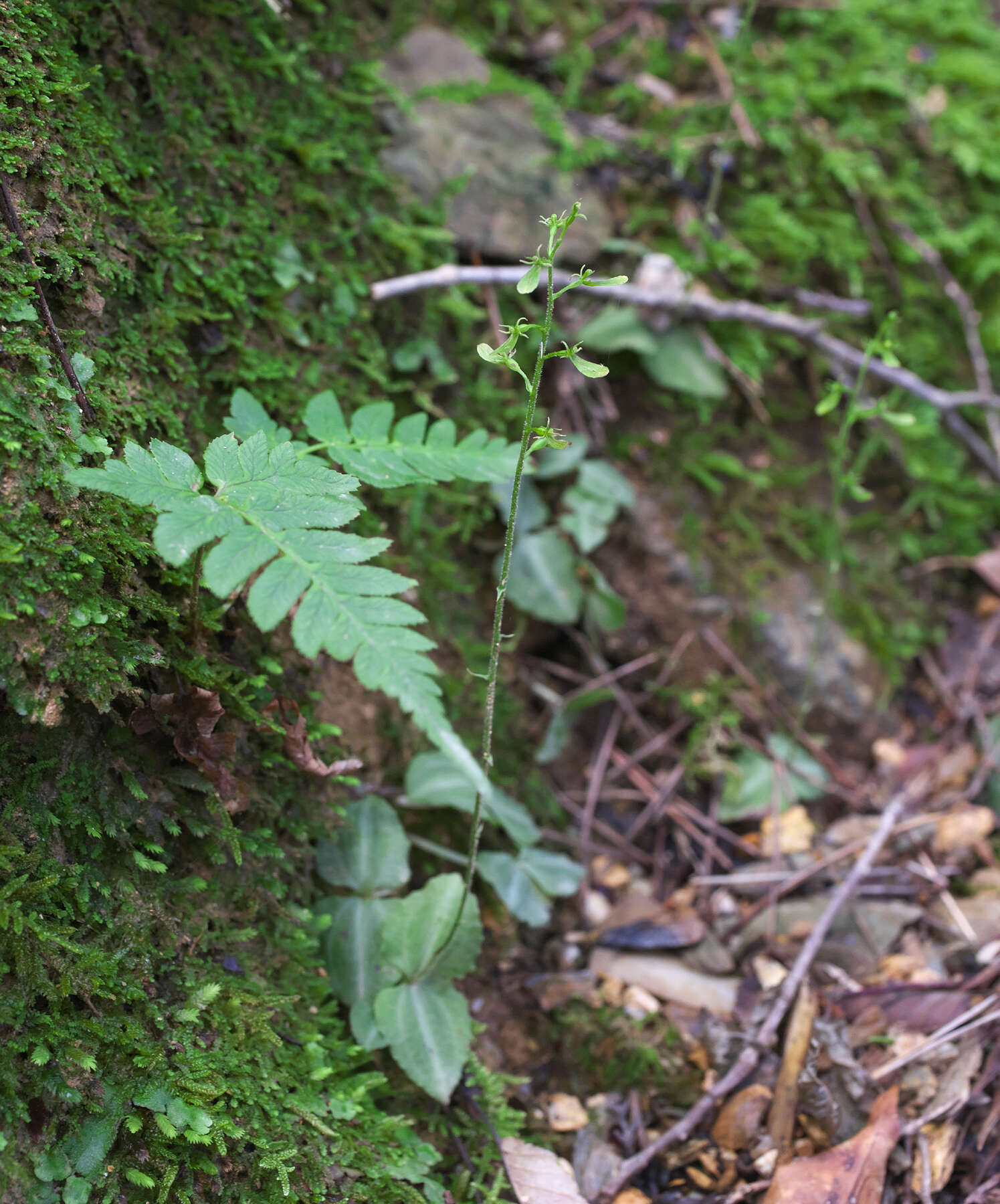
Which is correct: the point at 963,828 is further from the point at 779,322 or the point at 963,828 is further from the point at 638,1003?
the point at 779,322

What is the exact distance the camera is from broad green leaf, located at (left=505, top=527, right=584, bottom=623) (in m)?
3.05

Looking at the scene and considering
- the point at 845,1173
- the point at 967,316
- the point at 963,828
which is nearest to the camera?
the point at 845,1173

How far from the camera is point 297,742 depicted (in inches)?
79.8

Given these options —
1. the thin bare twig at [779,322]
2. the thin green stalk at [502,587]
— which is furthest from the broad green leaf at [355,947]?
the thin bare twig at [779,322]

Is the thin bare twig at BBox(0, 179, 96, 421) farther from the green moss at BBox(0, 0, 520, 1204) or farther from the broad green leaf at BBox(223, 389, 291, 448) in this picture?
the broad green leaf at BBox(223, 389, 291, 448)

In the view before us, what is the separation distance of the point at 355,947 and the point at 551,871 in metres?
0.72

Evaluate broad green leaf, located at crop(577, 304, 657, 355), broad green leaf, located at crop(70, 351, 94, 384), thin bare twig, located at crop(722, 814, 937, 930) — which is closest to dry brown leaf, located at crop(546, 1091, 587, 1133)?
thin bare twig, located at crop(722, 814, 937, 930)

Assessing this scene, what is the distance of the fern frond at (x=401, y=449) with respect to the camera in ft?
6.34

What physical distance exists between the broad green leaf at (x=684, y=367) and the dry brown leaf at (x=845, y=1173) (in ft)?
8.10

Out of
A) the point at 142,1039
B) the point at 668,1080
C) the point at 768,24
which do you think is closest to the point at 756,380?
the point at 768,24

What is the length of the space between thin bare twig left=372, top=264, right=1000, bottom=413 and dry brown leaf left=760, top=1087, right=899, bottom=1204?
242 centimetres

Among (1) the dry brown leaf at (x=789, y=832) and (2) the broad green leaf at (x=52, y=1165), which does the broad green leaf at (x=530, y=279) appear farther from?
(1) the dry brown leaf at (x=789, y=832)

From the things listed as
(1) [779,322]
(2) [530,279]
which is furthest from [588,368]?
(1) [779,322]

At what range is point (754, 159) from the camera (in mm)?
3734
